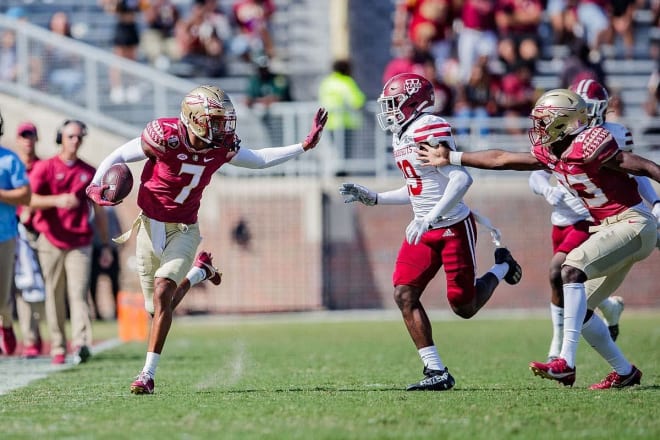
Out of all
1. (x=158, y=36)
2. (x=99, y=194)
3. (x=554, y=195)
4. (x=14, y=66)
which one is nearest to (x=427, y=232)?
(x=554, y=195)

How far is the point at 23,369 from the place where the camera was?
32.3 feet

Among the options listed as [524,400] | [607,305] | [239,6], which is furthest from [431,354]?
[239,6]

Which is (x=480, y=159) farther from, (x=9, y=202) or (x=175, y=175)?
(x=9, y=202)

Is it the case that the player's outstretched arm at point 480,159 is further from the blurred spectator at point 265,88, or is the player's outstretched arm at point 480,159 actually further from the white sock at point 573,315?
the blurred spectator at point 265,88

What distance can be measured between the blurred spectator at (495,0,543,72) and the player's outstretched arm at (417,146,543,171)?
39.0 ft

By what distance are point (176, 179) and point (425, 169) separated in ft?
5.27

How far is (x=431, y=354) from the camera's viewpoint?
763 centimetres

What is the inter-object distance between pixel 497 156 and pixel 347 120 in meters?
9.55

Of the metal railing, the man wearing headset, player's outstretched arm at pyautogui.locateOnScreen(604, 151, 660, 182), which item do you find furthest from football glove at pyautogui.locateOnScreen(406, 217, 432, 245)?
the metal railing

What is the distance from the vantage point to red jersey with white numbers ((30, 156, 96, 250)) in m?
10.9

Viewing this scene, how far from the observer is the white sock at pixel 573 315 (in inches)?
296

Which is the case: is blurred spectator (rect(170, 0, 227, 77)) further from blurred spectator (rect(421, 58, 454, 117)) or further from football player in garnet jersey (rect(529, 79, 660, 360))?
football player in garnet jersey (rect(529, 79, 660, 360))

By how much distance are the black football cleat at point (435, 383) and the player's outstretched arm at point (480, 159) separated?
1.31 metres

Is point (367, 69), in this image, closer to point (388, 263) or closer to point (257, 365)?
point (388, 263)
